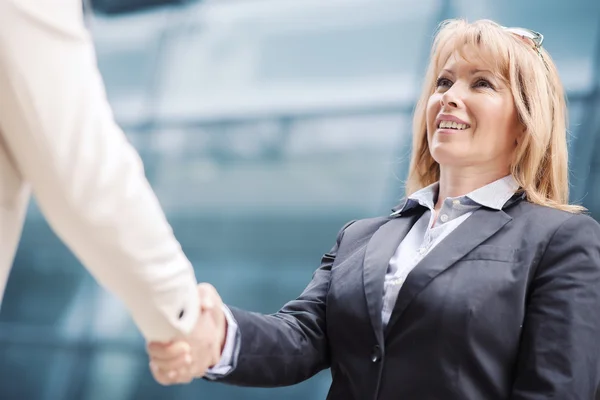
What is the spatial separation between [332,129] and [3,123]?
2418mm

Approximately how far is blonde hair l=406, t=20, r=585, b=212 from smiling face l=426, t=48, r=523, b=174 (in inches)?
0.7

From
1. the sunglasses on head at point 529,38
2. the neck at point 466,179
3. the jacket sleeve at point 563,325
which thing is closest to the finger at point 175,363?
the jacket sleeve at point 563,325

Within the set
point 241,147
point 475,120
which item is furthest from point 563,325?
point 241,147

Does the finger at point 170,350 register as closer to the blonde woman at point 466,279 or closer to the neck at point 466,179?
the blonde woman at point 466,279

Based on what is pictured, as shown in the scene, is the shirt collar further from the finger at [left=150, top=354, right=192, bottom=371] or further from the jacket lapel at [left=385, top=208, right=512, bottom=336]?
the finger at [left=150, top=354, right=192, bottom=371]

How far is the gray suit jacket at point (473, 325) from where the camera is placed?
1370mm

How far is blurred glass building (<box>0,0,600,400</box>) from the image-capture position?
10.2 ft

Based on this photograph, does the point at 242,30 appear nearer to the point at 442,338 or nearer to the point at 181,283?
the point at 442,338

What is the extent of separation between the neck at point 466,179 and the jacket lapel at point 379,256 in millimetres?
90

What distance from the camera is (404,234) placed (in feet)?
5.40

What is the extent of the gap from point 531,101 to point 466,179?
21 centimetres

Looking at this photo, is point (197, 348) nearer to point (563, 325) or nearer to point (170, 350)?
point (170, 350)

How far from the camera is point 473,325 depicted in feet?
4.54

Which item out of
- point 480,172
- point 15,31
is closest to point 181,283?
point 15,31
